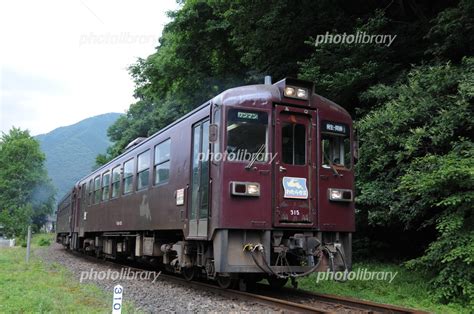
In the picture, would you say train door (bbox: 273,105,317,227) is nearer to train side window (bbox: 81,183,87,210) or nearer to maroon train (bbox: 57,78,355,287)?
maroon train (bbox: 57,78,355,287)

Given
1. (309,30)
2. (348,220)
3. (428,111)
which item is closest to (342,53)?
(309,30)

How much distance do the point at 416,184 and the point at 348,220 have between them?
1.27 metres

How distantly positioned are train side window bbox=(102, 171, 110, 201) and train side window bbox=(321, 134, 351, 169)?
835cm

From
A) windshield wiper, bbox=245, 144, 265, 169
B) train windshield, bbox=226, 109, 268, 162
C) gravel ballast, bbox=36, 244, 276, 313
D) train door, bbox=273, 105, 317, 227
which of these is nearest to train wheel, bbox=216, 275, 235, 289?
gravel ballast, bbox=36, 244, 276, 313

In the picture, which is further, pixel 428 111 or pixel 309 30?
pixel 309 30

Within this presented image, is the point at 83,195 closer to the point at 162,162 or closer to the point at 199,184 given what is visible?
the point at 162,162

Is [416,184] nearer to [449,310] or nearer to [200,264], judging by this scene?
[449,310]

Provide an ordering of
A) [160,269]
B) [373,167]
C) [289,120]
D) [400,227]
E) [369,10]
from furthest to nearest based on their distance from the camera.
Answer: [369,10]
[160,269]
[400,227]
[373,167]
[289,120]

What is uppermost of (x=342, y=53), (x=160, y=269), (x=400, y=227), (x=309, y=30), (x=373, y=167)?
(x=309, y=30)

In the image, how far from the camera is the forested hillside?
7660 mm

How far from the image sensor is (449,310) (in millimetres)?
6879

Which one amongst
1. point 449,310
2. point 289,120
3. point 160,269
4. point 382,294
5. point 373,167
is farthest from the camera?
point 160,269

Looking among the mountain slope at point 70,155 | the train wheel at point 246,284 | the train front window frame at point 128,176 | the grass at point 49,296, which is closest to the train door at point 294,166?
the train wheel at point 246,284

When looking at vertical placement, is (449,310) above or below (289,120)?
below
